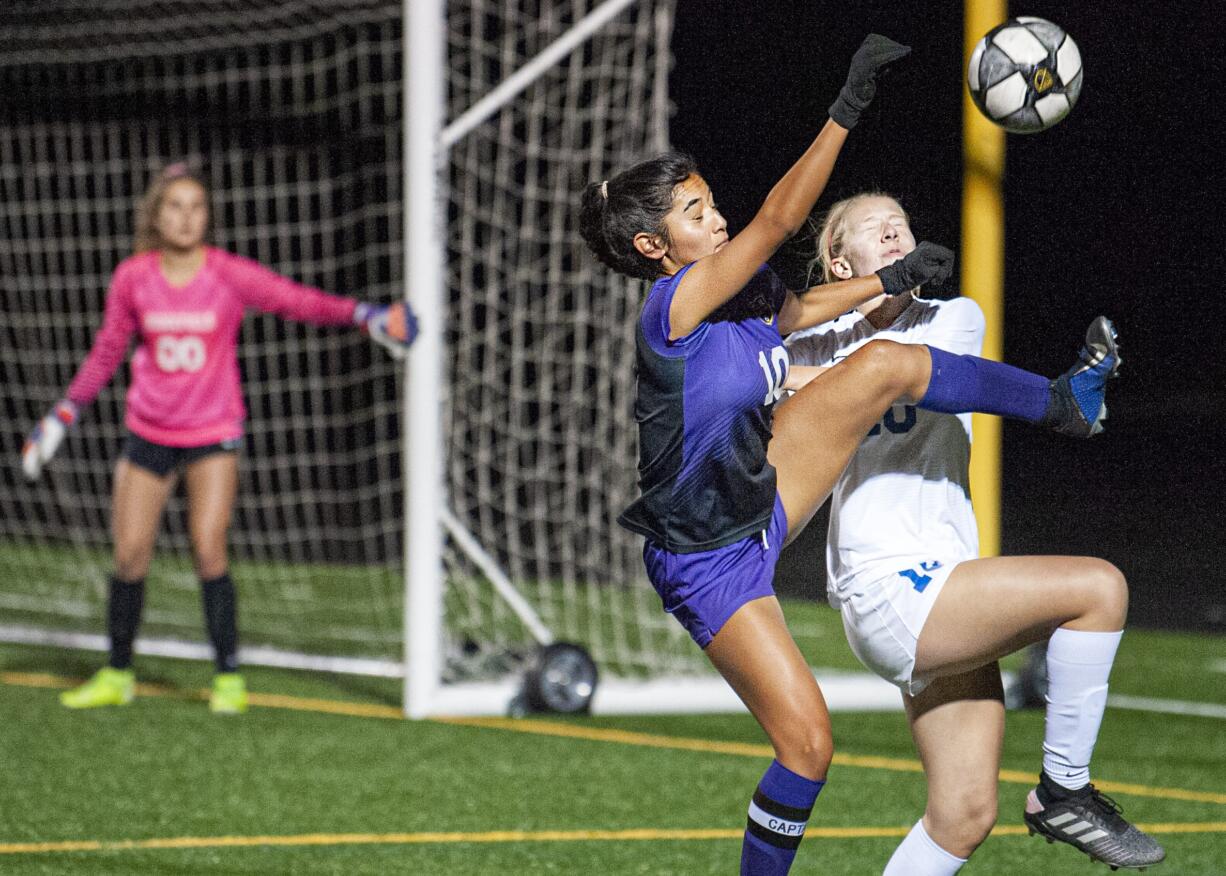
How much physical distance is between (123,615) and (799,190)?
464 cm

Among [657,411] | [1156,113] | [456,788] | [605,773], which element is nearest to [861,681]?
[605,773]

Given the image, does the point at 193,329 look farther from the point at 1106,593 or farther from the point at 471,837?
the point at 1106,593

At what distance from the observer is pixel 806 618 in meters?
10.4

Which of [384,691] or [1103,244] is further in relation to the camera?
[1103,244]

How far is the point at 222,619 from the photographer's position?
7.07 m

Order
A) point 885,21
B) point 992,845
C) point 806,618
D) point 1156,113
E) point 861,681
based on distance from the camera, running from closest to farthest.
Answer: point 992,845 → point 861,681 → point 806,618 → point 885,21 → point 1156,113

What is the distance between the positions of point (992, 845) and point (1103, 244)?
16.6m

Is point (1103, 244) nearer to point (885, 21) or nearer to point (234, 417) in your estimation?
point (885, 21)

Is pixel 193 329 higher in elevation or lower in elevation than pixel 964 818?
higher

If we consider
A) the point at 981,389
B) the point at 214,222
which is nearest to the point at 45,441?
the point at 214,222

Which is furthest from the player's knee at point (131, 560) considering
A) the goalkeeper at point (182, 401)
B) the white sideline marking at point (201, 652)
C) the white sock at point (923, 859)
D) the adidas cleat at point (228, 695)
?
the white sock at point (923, 859)

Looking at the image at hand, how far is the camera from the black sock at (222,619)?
7055mm

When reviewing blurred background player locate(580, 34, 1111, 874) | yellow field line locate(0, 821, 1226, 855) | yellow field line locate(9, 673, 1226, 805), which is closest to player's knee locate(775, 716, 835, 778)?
blurred background player locate(580, 34, 1111, 874)

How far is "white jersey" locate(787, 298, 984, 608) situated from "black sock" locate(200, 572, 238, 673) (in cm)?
384
